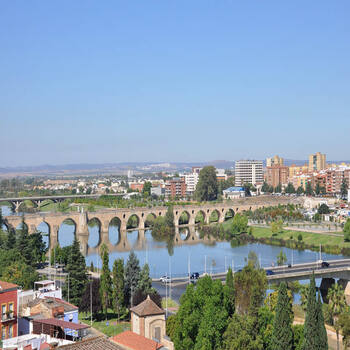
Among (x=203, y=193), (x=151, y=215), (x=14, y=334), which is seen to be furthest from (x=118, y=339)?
(x=203, y=193)

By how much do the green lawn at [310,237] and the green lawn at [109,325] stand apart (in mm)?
32045

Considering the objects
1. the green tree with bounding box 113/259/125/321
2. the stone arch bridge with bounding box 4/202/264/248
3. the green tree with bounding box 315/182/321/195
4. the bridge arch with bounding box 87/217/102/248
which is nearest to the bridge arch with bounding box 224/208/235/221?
the stone arch bridge with bounding box 4/202/264/248

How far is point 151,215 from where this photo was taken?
261 ft

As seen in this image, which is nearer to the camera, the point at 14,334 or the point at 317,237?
the point at 14,334

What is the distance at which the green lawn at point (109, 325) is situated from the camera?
25469 mm

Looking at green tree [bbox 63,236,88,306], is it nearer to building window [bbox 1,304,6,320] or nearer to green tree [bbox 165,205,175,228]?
building window [bbox 1,304,6,320]

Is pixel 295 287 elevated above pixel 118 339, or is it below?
below

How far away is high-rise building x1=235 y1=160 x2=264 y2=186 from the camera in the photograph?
132 meters

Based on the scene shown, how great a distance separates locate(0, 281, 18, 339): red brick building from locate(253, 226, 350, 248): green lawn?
41.6 metres

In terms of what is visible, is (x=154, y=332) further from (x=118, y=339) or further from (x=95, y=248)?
(x=95, y=248)

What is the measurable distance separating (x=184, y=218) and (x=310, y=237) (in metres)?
26.0

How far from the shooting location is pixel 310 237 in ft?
192

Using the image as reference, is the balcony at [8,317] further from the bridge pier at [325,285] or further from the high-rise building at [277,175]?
the high-rise building at [277,175]

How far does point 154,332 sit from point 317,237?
39865 millimetres
